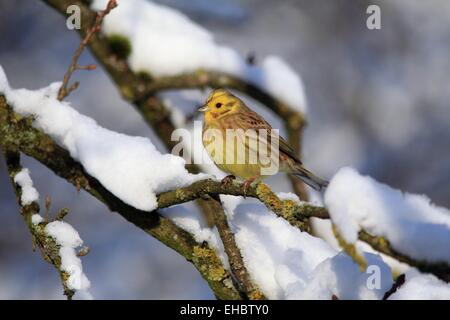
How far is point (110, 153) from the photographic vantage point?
10.4 ft

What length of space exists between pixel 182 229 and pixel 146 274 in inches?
239

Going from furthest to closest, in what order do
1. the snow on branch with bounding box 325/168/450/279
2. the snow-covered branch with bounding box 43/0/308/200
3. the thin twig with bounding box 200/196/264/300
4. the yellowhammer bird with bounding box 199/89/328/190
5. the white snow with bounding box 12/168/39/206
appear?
the snow-covered branch with bounding box 43/0/308/200
the yellowhammer bird with bounding box 199/89/328/190
the white snow with bounding box 12/168/39/206
the thin twig with bounding box 200/196/264/300
the snow on branch with bounding box 325/168/450/279

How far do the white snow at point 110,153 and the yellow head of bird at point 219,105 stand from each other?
1.07 meters

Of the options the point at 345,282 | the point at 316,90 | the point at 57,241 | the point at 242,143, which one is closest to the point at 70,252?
the point at 57,241

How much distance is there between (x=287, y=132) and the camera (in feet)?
16.1

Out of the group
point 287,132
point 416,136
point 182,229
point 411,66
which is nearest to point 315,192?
point 287,132

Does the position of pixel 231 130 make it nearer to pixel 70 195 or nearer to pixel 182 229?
pixel 182 229

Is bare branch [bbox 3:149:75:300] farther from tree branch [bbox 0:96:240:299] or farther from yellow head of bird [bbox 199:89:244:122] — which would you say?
yellow head of bird [bbox 199:89:244:122]

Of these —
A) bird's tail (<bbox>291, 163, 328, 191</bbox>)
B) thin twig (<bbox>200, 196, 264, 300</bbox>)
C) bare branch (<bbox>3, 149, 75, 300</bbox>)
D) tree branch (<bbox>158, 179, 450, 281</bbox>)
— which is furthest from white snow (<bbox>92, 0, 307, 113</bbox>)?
thin twig (<bbox>200, 196, 264, 300</bbox>)

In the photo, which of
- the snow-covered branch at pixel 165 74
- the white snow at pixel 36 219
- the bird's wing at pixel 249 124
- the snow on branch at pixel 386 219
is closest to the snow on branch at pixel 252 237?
the snow on branch at pixel 386 219

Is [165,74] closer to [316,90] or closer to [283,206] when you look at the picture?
[283,206]

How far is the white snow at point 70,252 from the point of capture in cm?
267

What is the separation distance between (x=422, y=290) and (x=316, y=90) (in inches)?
316

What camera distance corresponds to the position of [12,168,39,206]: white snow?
3.18 m
